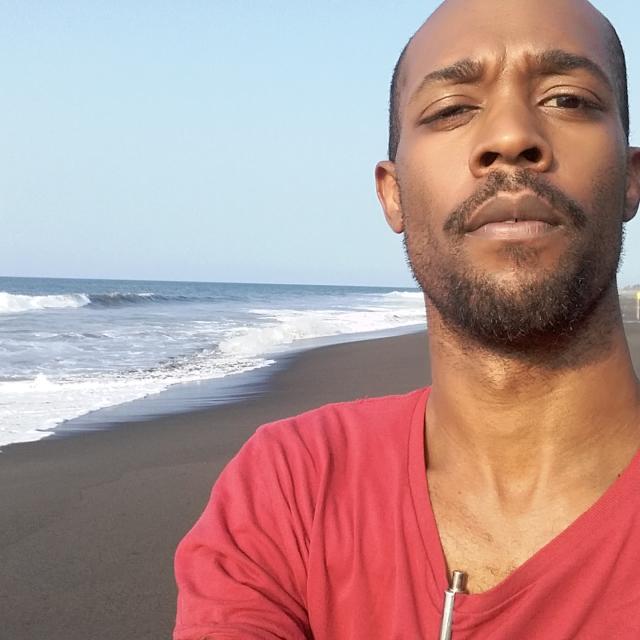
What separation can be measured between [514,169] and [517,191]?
5 cm

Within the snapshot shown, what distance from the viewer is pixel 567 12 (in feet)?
5.29

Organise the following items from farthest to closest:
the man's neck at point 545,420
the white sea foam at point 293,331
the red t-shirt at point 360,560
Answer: the white sea foam at point 293,331 < the man's neck at point 545,420 < the red t-shirt at point 360,560

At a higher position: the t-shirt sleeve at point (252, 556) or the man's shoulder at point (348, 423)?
the man's shoulder at point (348, 423)

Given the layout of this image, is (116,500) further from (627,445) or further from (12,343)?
(12,343)

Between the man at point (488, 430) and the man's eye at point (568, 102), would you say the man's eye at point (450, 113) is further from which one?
the man's eye at point (568, 102)

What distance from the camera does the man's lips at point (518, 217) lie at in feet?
4.64

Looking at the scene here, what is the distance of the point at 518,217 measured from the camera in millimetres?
1425

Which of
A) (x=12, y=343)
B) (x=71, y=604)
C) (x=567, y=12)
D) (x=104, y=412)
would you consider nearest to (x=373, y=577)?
(x=567, y=12)

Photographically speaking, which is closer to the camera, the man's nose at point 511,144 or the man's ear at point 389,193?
the man's nose at point 511,144

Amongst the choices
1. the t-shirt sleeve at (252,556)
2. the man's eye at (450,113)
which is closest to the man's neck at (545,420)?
the t-shirt sleeve at (252,556)

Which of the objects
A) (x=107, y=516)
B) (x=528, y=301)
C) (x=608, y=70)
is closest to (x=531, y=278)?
(x=528, y=301)

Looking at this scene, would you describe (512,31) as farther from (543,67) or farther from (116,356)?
(116,356)

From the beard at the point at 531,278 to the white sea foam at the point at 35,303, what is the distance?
2767 centimetres

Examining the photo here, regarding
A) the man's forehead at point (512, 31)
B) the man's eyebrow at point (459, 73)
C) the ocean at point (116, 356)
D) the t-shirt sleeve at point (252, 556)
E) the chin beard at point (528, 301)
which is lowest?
the ocean at point (116, 356)
